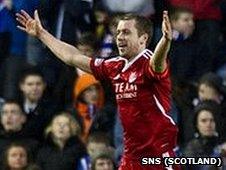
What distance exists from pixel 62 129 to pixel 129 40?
2.73 m

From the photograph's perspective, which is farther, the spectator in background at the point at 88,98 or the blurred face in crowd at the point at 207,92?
the spectator in background at the point at 88,98

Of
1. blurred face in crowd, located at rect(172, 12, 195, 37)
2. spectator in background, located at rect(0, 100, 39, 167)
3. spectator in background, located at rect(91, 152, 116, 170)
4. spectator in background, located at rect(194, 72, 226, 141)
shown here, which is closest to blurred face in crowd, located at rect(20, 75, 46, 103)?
spectator in background, located at rect(0, 100, 39, 167)

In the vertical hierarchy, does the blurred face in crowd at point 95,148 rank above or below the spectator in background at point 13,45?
below

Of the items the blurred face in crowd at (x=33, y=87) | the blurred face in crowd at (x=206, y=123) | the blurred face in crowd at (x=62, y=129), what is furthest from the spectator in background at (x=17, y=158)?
the blurred face in crowd at (x=206, y=123)

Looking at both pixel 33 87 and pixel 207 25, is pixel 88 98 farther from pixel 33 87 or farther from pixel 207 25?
pixel 207 25

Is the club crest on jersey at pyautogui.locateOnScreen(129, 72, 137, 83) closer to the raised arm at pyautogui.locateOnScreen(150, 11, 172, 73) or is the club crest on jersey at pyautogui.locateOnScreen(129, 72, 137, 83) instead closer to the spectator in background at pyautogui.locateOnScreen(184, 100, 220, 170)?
the raised arm at pyautogui.locateOnScreen(150, 11, 172, 73)

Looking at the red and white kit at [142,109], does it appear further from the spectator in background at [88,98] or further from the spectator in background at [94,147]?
the spectator in background at [88,98]

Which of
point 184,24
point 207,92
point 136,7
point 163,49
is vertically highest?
point 136,7

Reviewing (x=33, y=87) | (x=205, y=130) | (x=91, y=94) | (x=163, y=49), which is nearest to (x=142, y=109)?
(x=163, y=49)

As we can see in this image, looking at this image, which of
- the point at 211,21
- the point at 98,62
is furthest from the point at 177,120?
the point at 98,62

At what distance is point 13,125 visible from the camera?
1198 centimetres

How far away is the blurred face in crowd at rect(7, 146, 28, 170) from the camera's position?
11.4 m

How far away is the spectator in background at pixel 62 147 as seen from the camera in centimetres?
1167

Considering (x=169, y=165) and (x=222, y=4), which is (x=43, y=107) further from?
(x=169, y=165)
